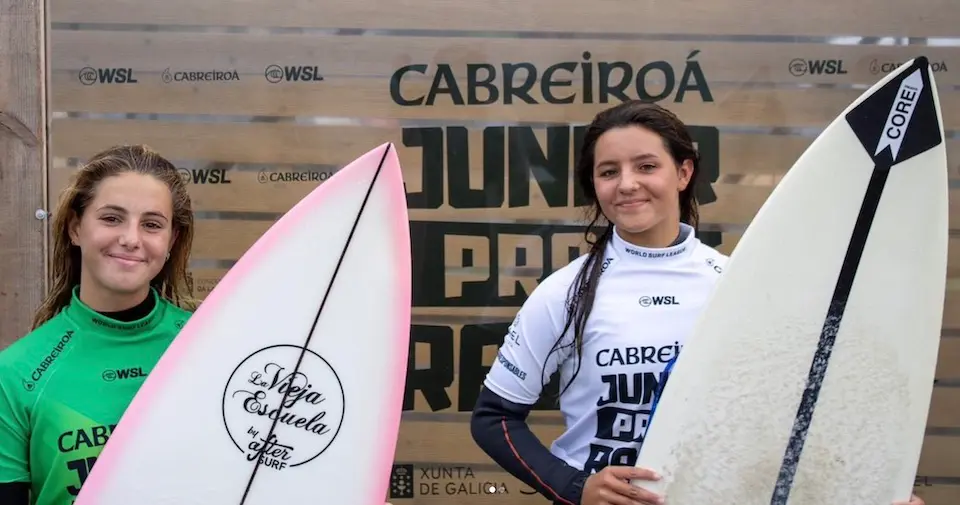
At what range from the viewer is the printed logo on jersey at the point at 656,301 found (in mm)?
1614

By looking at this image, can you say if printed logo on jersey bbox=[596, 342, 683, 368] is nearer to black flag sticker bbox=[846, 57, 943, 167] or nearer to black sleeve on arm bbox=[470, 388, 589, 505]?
black sleeve on arm bbox=[470, 388, 589, 505]

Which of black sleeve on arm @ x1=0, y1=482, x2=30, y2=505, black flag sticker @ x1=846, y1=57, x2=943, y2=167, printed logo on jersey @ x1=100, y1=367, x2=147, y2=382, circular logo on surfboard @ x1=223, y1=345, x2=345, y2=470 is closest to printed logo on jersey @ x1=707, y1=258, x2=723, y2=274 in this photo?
black flag sticker @ x1=846, y1=57, x2=943, y2=167

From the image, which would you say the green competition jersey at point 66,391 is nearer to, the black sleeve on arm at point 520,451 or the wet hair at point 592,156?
the black sleeve on arm at point 520,451

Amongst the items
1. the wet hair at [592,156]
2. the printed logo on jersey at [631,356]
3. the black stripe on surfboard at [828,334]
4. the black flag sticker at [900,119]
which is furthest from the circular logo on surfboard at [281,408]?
the black flag sticker at [900,119]

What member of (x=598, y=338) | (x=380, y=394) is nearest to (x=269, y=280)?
(x=380, y=394)

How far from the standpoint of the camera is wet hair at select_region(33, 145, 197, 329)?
1.61 metres

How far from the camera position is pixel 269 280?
1.85m

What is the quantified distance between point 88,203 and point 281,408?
1.87 ft

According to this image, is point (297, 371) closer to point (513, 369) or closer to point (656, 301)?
point (513, 369)

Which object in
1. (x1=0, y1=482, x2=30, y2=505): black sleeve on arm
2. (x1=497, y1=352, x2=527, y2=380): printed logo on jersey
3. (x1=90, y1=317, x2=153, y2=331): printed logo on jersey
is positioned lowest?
(x1=0, y1=482, x2=30, y2=505): black sleeve on arm

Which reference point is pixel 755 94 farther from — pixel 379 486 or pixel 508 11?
pixel 379 486

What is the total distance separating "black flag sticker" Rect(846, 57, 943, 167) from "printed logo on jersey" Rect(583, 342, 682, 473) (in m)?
0.63

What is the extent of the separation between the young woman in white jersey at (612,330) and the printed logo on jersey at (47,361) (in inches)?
31.8

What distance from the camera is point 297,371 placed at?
1.78 metres
